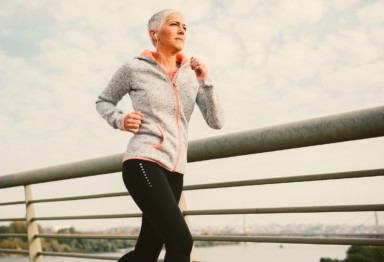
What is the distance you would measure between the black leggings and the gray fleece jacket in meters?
0.06

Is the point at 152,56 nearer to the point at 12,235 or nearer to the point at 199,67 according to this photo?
the point at 199,67

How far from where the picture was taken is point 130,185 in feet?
6.56

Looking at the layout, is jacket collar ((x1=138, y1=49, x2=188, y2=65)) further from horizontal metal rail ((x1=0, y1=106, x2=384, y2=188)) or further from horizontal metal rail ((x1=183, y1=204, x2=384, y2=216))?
horizontal metal rail ((x1=183, y1=204, x2=384, y2=216))

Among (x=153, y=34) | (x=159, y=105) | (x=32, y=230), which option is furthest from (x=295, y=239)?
(x=32, y=230)

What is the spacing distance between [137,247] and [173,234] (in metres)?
0.36

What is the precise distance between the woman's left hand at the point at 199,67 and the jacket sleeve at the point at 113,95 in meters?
0.34

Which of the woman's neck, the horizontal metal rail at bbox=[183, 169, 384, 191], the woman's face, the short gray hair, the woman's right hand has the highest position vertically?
the short gray hair

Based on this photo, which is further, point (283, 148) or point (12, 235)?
point (12, 235)

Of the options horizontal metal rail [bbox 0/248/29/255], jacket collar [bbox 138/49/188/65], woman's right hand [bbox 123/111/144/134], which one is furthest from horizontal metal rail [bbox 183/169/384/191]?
horizontal metal rail [bbox 0/248/29/255]

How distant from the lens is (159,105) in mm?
2146

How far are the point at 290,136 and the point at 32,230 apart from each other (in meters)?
2.72

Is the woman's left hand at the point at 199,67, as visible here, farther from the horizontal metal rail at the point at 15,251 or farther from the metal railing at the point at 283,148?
the horizontal metal rail at the point at 15,251

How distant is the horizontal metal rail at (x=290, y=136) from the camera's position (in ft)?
5.04

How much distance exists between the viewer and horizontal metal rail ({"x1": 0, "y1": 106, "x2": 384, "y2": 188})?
1.54 metres
